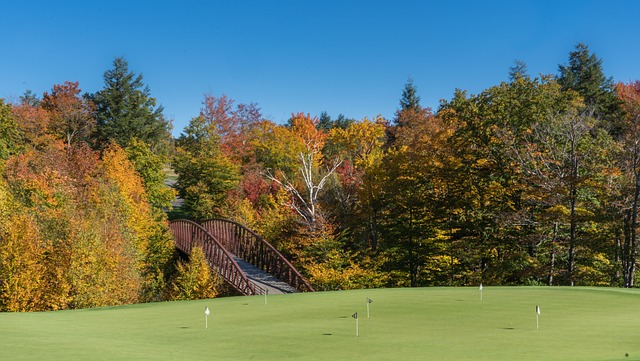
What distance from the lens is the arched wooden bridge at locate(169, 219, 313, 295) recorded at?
31.3 m

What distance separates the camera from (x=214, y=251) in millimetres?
37094

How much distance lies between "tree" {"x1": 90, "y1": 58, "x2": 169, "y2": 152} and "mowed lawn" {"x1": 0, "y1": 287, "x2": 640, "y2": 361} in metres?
53.0

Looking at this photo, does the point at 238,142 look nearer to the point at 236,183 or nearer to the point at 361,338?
the point at 236,183

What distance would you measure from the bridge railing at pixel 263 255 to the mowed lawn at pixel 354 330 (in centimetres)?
1455

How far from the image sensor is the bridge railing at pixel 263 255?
1259 inches

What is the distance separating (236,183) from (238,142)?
20.4m

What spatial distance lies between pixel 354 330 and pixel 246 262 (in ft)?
88.5

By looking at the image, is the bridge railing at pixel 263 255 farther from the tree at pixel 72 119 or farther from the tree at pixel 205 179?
the tree at pixel 72 119

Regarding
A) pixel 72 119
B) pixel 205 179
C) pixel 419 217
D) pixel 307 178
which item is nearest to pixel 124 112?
pixel 72 119

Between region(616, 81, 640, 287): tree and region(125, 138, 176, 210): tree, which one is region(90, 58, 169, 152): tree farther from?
region(616, 81, 640, 287): tree

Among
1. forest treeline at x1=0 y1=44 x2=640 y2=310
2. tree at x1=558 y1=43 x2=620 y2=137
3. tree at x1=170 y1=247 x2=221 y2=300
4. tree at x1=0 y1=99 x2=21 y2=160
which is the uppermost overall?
tree at x1=558 y1=43 x2=620 y2=137

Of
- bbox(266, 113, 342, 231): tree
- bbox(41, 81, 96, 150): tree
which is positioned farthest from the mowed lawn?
bbox(41, 81, 96, 150): tree

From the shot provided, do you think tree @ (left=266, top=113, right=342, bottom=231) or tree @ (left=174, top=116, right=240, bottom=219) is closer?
tree @ (left=266, top=113, right=342, bottom=231)

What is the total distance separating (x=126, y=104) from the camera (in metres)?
68.2
